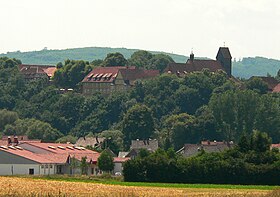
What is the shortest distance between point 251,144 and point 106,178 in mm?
11890

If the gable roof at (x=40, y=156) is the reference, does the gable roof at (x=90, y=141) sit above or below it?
below

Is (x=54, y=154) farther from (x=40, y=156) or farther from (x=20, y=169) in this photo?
(x=20, y=169)

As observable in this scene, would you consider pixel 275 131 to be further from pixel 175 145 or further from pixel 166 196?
pixel 166 196

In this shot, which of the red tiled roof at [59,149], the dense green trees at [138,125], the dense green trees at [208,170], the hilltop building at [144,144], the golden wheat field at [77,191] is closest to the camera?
the golden wheat field at [77,191]

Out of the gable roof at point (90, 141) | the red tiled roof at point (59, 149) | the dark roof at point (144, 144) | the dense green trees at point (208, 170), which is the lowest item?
the gable roof at point (90, 141)

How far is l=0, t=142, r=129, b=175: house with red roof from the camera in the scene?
407 ft

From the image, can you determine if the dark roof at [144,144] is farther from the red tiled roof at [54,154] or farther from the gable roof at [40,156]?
the gable roof at [40,156]

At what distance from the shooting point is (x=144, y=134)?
629 ft

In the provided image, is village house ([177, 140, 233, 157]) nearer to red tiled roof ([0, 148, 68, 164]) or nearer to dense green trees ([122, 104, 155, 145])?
dense green trees ([122, 104, 155, 145])

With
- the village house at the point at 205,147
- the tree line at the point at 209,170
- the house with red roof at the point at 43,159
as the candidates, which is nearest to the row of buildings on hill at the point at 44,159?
the house with red roof at the point at 43,159

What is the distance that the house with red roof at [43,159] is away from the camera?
124 metres

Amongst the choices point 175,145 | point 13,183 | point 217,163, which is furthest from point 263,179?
point 175,145

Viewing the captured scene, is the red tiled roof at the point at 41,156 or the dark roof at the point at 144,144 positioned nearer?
the red tiled roof at the point at 41,156

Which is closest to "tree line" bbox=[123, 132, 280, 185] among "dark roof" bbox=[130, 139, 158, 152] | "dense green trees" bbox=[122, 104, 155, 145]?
"dark roof" bbox=[130, 139, 158, 152]
